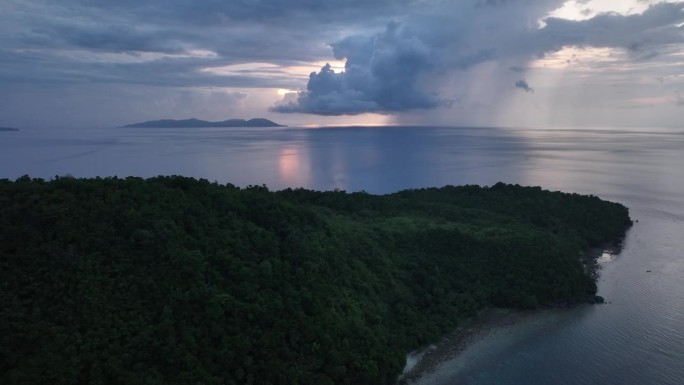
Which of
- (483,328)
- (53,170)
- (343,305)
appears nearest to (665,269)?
(483,328)

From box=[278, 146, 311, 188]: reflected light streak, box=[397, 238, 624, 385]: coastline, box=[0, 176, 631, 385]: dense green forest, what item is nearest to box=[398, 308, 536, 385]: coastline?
box=[397, 238, 624, 385]: coastline

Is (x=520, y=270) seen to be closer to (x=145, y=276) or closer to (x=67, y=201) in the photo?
→ (x=145, y=276)

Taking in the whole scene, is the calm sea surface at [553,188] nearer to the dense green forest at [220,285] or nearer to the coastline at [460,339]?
the coastline at [460,339]

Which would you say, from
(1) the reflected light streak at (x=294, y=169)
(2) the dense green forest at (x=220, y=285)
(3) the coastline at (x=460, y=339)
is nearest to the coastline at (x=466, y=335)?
(3) the coastline at (x=460, y=339)

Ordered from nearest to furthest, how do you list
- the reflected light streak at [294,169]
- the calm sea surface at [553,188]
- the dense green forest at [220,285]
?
the dense green forest at [220,285]
the calm sea surface at [553,188]
the reflected light streak at [294,169]

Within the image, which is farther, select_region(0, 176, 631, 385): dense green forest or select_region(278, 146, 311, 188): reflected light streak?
select_region(278, 146, 311, 188): reflected light streak

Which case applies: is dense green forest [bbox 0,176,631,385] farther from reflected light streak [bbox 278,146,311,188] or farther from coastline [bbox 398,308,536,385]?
reflected light streak [bbox 278,146,311,188]

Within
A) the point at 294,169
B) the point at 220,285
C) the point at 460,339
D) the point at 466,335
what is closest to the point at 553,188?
the point at 294,169
